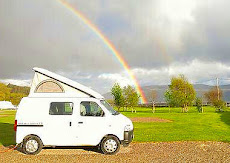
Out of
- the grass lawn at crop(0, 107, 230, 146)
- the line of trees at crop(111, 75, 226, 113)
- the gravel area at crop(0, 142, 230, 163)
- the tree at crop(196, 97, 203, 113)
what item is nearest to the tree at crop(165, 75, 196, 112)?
the line of trees at crop(111, 75, 226, 113)

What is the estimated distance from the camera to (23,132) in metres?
9.91

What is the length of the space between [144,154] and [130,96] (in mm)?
51347

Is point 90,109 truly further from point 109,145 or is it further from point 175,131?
point 175,131

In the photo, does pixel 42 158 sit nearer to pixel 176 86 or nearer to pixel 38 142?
pixel 38 142

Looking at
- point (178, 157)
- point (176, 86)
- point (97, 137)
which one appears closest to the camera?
point (178, 157)

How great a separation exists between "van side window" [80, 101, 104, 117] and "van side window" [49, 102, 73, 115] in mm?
453

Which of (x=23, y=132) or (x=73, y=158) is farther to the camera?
(x=23, y=132)

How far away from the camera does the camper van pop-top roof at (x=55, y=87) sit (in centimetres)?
1046

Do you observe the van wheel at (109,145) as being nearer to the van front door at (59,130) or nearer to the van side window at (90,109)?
the van side window at (90,109)

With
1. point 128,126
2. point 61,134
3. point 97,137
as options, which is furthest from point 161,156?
point 61,134

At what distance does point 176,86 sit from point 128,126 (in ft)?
166

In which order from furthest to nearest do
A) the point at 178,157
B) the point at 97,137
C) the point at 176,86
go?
1. the point at 176,86
2. the point at 97,137
3. the point at 178,157

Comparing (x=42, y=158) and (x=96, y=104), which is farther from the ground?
(x=96, y=104)

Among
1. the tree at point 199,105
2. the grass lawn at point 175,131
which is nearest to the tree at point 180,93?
the tree at point 199,105
